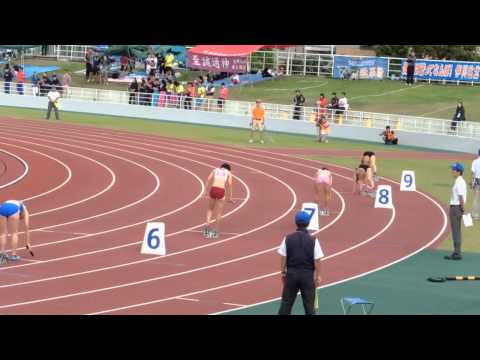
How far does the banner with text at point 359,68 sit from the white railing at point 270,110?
7191mm

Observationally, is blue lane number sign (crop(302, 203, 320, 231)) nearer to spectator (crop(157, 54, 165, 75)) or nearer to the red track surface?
the red track surface

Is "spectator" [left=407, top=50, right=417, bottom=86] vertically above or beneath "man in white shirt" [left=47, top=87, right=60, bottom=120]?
above

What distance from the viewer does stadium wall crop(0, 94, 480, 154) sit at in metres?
38.4

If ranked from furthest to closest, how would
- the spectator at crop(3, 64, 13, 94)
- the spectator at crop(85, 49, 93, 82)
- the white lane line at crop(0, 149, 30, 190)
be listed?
the spectator at crop(85, 49, 93, 82), the spectator at crop(3, 64, 13, 94), the white lane line at crop(0, 149, 30, 190)

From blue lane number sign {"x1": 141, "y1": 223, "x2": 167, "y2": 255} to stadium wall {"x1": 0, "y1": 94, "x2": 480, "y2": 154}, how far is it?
20822 mm

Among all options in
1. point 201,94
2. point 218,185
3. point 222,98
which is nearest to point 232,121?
point 222,98

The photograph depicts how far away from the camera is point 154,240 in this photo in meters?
18.0

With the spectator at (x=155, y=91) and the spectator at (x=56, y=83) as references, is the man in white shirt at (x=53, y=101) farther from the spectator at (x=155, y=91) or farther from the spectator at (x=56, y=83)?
the spectator at (x=56, y=83)

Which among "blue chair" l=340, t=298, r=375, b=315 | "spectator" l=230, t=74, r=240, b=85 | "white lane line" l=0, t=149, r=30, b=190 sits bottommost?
"white lane line" l=0, t=149, r=30, b=190

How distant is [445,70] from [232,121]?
10036mm

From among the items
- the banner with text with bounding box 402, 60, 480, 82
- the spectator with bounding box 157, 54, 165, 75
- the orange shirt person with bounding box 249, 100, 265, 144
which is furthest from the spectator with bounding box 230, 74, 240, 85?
the orange shirt person with bounding box 249, 100, 265, 144
